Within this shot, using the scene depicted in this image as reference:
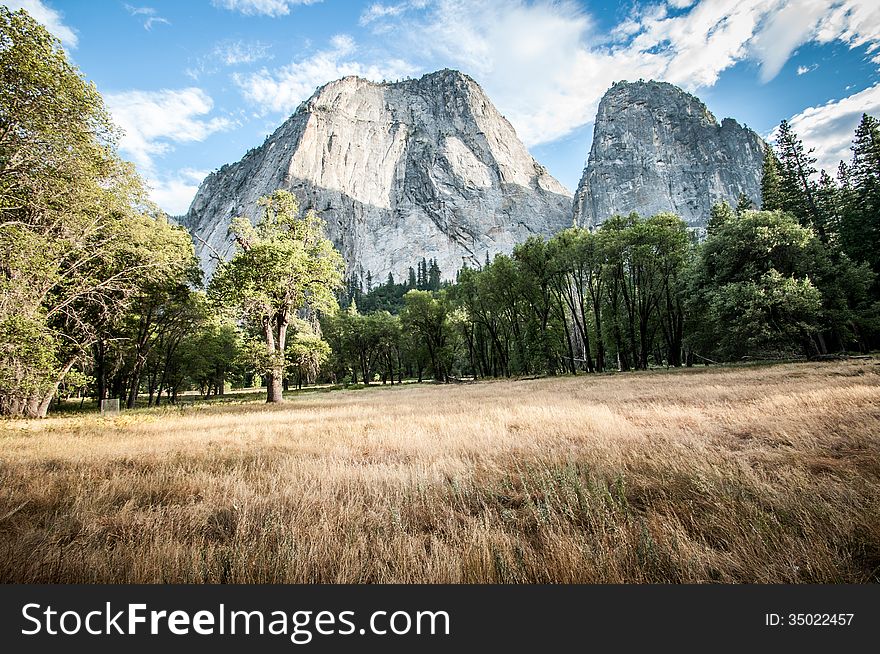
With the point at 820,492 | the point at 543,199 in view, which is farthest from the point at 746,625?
the point at 543,199

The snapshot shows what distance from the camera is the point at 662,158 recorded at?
16725 centimetres

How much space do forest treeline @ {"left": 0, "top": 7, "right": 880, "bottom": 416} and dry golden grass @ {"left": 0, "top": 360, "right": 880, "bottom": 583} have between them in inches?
390

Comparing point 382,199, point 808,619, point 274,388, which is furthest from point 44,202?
point 382,199

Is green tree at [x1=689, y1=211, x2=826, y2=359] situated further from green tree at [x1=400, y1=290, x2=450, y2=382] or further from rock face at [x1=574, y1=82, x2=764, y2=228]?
rock face at [x1=574, y1=82, x2=764, y2=228]

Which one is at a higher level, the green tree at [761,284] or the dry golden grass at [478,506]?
the green tree at [761,284]

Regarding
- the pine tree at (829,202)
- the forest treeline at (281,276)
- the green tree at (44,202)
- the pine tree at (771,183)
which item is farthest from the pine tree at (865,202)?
the green tree at (44,202)

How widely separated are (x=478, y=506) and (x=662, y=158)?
213 meters

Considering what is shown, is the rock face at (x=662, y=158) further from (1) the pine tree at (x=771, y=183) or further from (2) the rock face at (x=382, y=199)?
(1) the pine tree at (x=771, y=183)

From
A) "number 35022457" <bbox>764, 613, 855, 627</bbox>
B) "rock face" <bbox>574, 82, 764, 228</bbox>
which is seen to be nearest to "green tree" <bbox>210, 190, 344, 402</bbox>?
"number 35022457" <bbox>764, 613, 855, 627</bbox>

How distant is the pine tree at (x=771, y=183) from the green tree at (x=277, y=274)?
49.1 meters

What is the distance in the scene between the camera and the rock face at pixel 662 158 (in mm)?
157625

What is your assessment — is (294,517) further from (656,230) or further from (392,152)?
(392,152)

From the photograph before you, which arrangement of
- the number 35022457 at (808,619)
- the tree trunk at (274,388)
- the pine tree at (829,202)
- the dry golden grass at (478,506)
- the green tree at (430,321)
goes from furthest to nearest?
1. the green tree at (430,321)
2. the pine tree at (829,202)
3. the tree trunk at (274,388)
4. the dry golden grass at (478,506)
5. the number 35022457 at (808,619)

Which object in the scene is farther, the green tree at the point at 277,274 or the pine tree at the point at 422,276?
the pine tree at the point at 422,276
